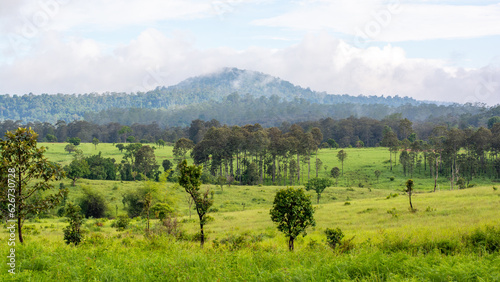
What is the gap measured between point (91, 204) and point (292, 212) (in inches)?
1436

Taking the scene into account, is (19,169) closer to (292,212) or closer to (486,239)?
(292,212)

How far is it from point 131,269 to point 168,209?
1012 inches

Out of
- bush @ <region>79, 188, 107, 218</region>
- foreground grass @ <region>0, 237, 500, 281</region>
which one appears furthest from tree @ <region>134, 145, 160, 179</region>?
foreground grass @ <region>0, 237, 500, 281</region>

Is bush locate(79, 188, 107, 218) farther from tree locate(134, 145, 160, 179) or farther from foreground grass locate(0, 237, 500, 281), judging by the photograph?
foreground grass locate(0, 237, 500, 281)

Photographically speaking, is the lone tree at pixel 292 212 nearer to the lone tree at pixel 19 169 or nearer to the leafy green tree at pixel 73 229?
the lone tree at pixel 19 169

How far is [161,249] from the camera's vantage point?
10.4 m

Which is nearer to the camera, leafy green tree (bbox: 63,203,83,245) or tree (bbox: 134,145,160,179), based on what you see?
leafy green tree (bbox: 63,203,83,245)

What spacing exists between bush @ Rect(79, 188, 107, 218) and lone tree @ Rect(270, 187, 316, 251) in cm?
3545

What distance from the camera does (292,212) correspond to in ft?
45.0

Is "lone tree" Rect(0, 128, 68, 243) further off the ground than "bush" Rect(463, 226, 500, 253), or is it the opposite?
"lone tree" Rect(0, 128, 68, 243)

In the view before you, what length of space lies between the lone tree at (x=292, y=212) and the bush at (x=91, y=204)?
35452mm

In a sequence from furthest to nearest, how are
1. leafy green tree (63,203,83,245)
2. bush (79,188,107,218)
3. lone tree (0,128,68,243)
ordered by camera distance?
bush (79,188,107,218) → leafy green tree (63,203,83,245) → lone tree (0,128,68,243)

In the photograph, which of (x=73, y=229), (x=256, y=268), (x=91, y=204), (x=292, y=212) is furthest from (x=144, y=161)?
(x=256, y=268)

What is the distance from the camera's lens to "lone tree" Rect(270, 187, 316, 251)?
45.0ft
